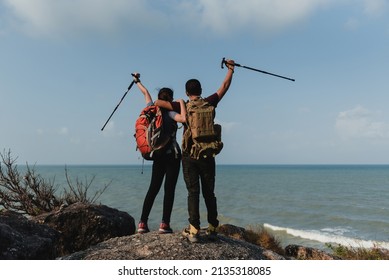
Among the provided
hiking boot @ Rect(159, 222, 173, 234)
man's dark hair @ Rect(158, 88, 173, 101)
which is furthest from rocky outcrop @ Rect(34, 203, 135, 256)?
man's dark hair @ Rect(158, 88, 173, 101)

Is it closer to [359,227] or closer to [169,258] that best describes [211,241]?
[169,258]

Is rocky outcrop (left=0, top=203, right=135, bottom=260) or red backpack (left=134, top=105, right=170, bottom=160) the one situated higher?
red backpack (left=134, top=105, right=170, bottom=160)

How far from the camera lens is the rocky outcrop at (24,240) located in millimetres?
5496

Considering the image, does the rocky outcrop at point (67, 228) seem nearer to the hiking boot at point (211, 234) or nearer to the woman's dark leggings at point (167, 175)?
the woman's dark leggings at point (167, 175)

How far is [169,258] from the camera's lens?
548 centimetres

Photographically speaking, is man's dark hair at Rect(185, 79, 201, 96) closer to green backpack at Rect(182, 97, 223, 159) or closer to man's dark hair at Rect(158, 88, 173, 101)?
green backpack at Rect(182, 97, 223, 159)

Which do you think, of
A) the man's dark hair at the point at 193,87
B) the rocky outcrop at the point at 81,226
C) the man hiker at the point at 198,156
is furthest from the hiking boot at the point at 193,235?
the rocky outcrop at the point at 81,226

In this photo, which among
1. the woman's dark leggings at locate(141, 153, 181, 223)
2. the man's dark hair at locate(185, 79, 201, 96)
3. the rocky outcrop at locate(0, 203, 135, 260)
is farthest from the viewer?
the rocky outcrop at locate(0, 203, 135, 260)

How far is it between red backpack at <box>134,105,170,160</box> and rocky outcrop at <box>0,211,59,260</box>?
225 cm

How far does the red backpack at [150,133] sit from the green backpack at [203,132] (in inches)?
22.7

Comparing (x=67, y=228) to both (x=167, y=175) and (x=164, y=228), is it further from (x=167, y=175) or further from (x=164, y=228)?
(x=167, y=175)

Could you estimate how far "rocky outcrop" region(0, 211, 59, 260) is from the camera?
5.50 m
